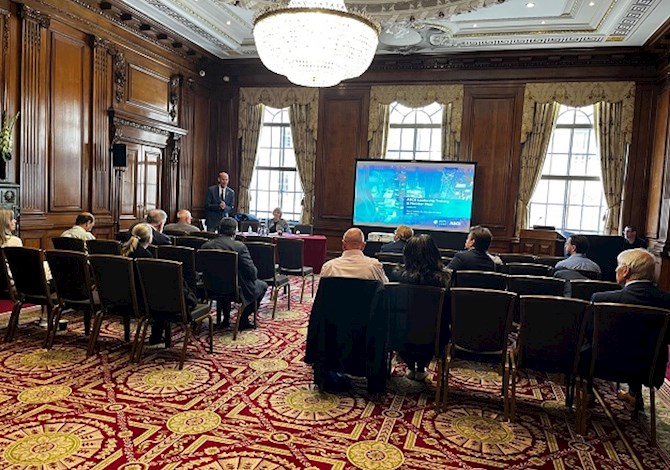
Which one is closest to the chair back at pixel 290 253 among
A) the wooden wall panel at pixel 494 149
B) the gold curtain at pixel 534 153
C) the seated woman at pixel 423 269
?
the seated woman at pixel 423 269

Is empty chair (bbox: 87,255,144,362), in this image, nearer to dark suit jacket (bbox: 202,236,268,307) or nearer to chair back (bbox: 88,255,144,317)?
chair back (bbox: 88,255,144,317)

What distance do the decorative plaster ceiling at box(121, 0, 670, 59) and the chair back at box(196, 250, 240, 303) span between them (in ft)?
14.1

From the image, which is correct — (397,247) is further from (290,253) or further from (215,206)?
(215,206)

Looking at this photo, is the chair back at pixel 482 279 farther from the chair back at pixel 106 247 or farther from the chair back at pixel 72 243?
the chair back at pixel 72 243

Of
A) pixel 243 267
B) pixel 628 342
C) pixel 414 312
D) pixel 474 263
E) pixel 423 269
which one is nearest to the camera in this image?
pixel 628 342

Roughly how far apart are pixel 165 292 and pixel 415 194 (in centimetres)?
666

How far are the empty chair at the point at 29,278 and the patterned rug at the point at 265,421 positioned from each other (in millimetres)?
398

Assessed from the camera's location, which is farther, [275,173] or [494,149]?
[275,173]

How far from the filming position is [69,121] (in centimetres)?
738

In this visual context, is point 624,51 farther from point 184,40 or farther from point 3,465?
point 3,465

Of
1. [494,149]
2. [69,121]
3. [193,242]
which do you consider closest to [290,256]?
[193,242]

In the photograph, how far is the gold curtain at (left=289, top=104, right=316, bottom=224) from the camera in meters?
10.7

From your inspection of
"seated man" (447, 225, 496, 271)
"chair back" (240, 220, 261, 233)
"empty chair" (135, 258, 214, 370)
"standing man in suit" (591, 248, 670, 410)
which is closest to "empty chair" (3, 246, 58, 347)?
"empty chair" (135, 258, 214, 370)

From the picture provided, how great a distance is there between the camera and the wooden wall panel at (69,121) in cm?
710
